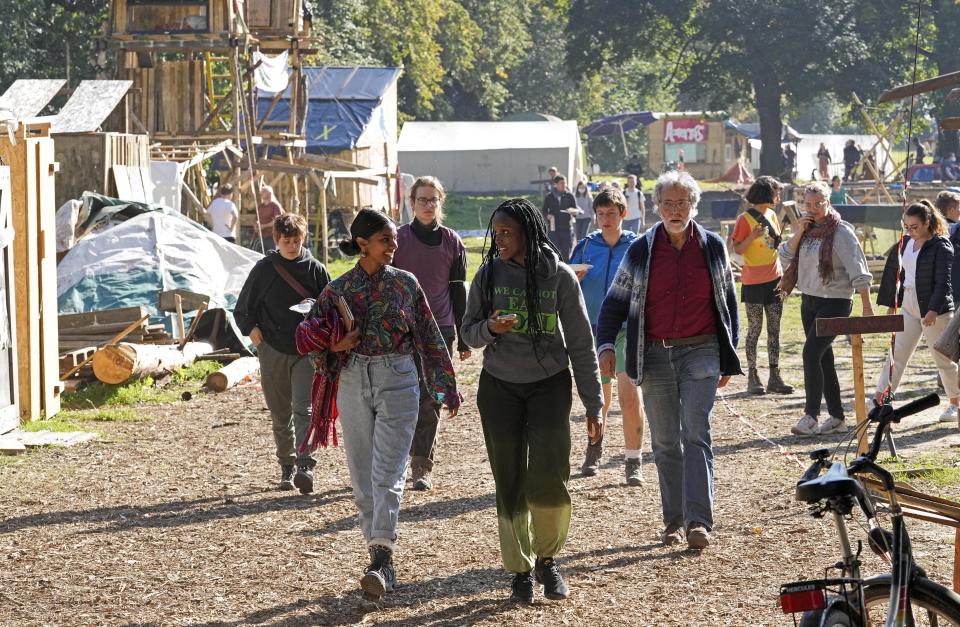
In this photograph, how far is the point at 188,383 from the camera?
44.3 feet

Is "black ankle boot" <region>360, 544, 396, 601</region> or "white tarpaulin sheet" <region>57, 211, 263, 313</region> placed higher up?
"white tarpaulin sheet" <region>57, 211, 263, 313</region>

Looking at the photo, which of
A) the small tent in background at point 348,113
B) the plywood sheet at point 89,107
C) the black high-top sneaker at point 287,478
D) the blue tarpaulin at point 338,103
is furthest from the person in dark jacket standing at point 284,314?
the blue tarpaulin at point 338,103

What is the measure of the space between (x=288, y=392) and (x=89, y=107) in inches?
457

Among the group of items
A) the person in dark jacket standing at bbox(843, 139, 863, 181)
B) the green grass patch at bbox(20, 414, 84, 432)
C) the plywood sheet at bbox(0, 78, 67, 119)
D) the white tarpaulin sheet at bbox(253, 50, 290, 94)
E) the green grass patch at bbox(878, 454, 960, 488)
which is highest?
the white tarpaulin sheet at bbox(253, 50, 290, 94)

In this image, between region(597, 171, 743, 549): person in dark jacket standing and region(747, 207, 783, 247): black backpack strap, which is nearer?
region(597, 171, 743, 549): person in dark jacket standing

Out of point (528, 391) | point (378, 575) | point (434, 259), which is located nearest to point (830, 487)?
point (528, 391)

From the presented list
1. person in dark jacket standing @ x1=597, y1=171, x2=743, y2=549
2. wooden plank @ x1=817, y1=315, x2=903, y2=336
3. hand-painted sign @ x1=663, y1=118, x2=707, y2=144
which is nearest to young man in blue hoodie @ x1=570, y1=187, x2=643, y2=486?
wooden plank @ x1=817, y1=315, x2=903, y2=336

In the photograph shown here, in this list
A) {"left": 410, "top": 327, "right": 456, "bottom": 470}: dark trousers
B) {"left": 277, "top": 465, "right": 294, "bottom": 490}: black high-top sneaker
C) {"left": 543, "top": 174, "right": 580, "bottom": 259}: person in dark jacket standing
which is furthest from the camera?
{"left": 543, "top": 174, "right": 580, "bottom": 259}: person in dark jacket standing

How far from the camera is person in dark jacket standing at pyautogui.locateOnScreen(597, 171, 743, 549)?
6.59 metres

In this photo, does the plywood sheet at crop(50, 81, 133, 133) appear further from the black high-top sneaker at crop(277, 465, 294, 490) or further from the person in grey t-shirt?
the person in grey t-shirt

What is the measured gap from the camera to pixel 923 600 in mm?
3396

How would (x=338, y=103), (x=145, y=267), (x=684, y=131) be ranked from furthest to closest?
1. (x=684, y=131)
2. (x=338, y=103)
3. (x=145, y=267)

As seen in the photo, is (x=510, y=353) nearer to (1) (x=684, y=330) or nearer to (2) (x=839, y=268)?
(1) (x=684, y=330)

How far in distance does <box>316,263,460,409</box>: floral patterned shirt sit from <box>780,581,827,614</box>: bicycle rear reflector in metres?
2.87
